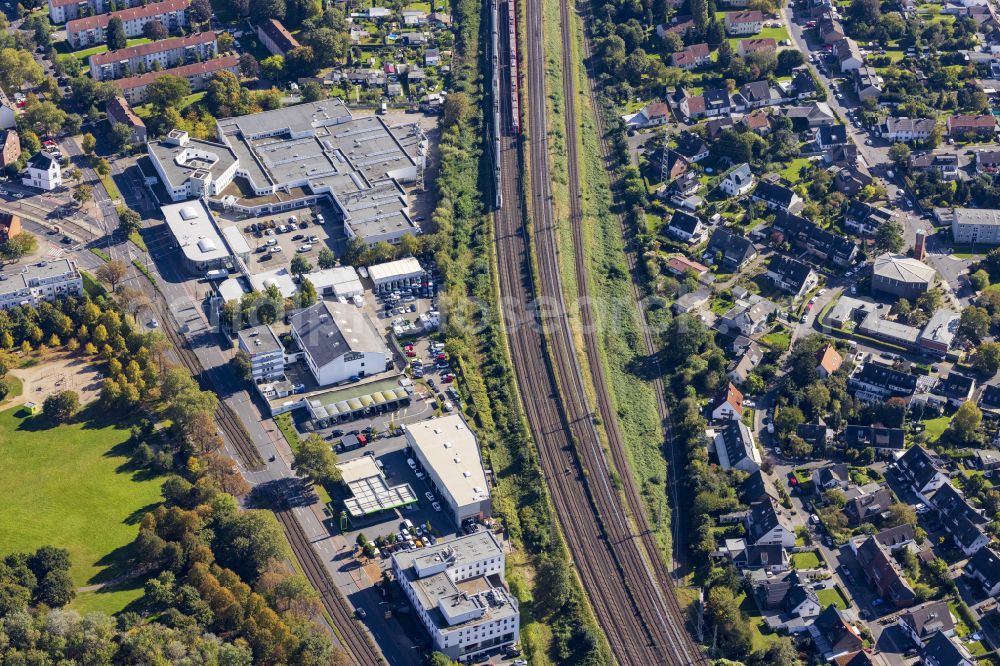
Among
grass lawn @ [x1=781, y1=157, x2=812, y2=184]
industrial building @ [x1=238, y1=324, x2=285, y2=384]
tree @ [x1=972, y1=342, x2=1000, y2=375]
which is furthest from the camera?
grass lawn @ [x1=781, y1=157, x2=812, y2=184]

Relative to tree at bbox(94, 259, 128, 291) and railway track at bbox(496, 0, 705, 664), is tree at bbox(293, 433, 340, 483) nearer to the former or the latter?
railway track at bbox(496, 0, 705, 664)

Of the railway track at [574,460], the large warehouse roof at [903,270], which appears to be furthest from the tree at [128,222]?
the large warehouse roof at [903,270]

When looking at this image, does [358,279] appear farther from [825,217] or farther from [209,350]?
[825,217]

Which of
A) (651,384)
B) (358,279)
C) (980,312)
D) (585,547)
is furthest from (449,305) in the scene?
(980,312)

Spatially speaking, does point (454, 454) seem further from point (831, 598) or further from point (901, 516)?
point (901, 516)

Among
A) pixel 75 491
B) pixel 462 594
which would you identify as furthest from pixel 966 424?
pixel 75 491

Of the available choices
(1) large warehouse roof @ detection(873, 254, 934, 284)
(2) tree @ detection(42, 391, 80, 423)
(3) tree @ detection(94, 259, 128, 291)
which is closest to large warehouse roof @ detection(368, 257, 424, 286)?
(3) tree @ detection(94, 259, 128, 291)

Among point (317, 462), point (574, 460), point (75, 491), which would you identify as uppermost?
point (317, 462)
